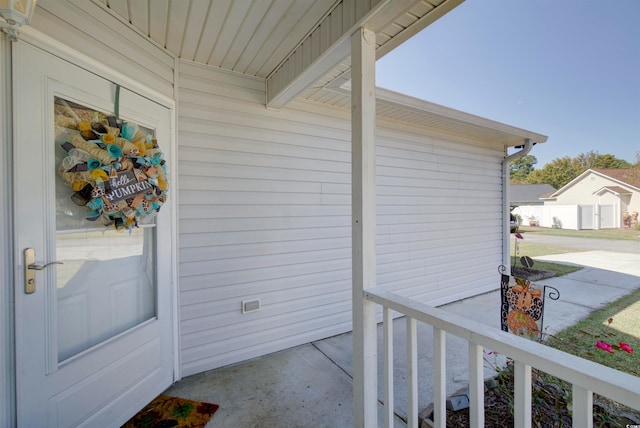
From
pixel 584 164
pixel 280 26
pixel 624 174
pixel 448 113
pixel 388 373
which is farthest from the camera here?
pixel 584 164

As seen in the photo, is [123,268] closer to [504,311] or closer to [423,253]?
[504,311]

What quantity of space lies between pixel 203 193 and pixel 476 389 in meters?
2.24

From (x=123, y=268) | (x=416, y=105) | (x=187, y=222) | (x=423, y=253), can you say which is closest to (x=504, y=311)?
(x=423, y=253)

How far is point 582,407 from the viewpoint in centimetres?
75

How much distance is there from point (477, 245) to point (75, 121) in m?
5.12

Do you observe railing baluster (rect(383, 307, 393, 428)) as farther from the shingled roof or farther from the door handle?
the shingled roof

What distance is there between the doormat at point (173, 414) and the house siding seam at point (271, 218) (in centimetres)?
35

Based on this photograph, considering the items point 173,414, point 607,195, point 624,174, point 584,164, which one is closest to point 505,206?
point 584,164

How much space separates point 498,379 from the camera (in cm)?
191

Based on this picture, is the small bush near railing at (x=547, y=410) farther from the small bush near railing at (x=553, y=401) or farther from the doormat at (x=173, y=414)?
the doormat at (x=173, y=414)

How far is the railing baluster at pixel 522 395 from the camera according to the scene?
0.88 m

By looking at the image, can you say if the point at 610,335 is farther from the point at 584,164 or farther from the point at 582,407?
the point at 584,164

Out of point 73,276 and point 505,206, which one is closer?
point 73,276

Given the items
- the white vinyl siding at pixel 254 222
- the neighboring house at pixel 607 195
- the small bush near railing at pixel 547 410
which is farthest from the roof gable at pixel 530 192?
the small bush near railing at pixel 547 410
